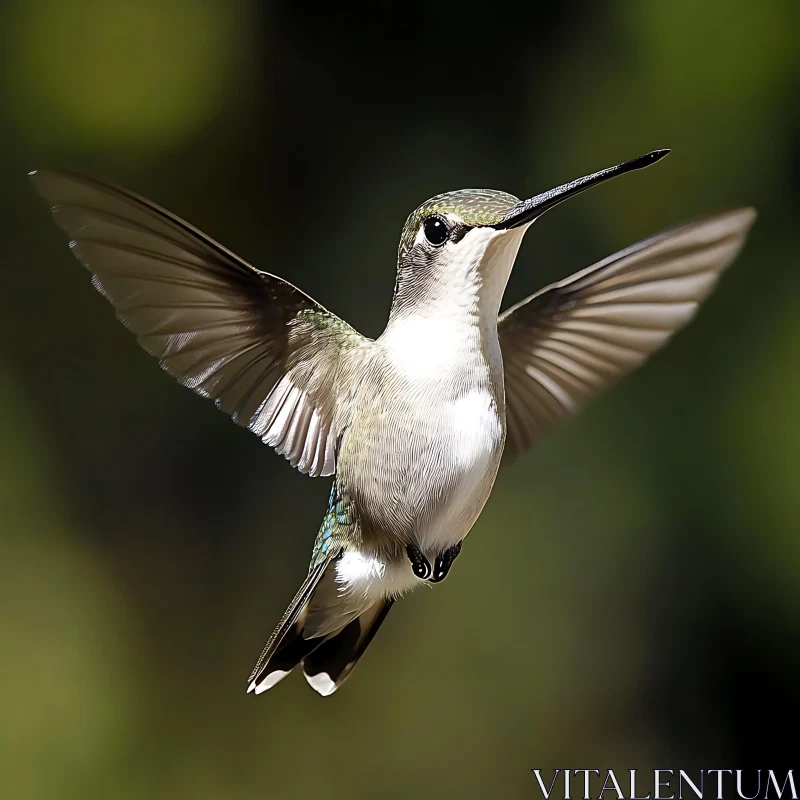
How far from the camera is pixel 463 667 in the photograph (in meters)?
1.60

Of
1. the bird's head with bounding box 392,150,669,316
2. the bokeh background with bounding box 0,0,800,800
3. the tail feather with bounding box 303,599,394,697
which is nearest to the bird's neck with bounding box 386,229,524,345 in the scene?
the bird's head with bounding box 392,150,669,316

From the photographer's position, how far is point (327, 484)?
5.07 ft

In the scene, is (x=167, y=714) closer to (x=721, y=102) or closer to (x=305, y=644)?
(x=305, y=644)

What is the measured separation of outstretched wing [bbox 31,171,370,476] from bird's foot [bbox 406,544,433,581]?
0.26 ft

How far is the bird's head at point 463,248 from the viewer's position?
52 centimetres

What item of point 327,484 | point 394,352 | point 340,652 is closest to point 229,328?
point 394,352

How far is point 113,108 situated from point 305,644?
111 centimetres

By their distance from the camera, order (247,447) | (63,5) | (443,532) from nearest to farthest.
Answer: (443,532) → (63,5) → (247,447)

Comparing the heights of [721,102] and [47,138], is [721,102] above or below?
below

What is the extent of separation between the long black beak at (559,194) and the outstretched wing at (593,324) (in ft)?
0.57

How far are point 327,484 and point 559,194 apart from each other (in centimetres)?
111

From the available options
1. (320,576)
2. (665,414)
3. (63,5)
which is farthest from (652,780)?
(63,5)

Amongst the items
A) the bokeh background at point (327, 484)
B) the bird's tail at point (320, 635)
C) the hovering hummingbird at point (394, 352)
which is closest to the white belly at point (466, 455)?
the hovering hummingbird at point (394, 352)

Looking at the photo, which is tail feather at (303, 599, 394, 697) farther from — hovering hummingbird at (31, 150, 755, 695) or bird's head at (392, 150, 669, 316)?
bird's head at (392, 150, 669, 316)
